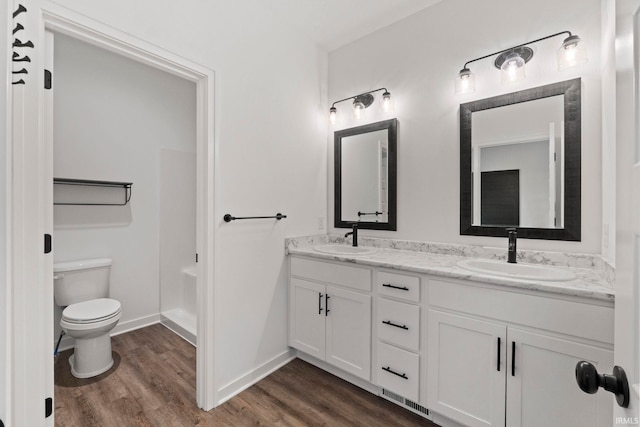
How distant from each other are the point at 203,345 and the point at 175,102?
262cm

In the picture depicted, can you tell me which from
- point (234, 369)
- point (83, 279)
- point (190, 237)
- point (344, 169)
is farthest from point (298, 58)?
point (83, 279)

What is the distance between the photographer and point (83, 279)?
8.04ft

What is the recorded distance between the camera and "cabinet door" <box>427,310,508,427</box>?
1.40 meters

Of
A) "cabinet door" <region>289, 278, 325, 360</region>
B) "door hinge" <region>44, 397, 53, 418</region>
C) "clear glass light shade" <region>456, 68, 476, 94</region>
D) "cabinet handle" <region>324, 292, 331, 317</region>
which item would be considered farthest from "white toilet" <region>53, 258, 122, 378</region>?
"clear glass light shade" <region>456, 68, 476, 94</region>

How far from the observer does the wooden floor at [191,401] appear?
1695mm

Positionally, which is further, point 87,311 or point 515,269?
point 87,311

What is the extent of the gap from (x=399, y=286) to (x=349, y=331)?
0.52 m

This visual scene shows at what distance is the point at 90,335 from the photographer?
82.3 inches

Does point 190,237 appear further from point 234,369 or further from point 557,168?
point 557,168

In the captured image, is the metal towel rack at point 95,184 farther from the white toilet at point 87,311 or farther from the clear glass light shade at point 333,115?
the clear glass light shade at point 333,115

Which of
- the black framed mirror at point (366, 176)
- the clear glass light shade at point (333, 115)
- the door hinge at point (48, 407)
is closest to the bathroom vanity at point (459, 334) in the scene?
the black framed mirror at point (366, 176)

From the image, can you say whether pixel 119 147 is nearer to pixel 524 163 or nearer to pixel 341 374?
pixel 341 374

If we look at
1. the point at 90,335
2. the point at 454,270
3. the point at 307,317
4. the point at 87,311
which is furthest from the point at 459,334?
the point at 87,311

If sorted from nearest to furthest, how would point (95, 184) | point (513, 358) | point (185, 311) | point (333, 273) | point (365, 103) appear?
point (513, 358)
point (333, 273)
point (365, 103)
point (95, 184)
point (185, 311)
